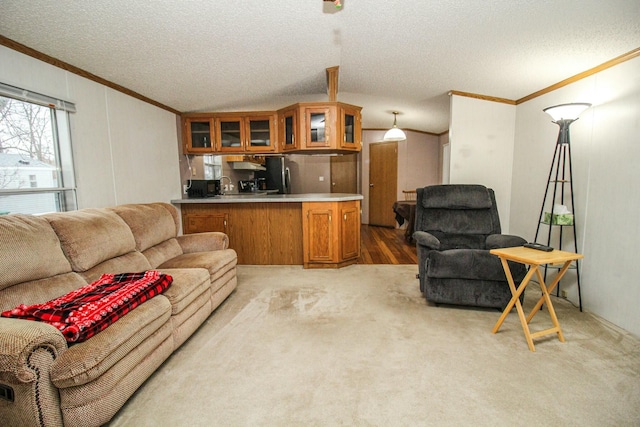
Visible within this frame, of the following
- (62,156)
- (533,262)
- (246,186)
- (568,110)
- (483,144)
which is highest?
(568,110)

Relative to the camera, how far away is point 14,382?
1142mm

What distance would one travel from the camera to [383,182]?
6.66 meters

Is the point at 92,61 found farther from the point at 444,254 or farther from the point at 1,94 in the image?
the point at 444,254

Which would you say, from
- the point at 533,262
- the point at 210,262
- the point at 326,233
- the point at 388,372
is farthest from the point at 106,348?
the point at 326,233

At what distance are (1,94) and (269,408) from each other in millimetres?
2596

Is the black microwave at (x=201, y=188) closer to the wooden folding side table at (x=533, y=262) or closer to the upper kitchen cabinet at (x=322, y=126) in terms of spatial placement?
the upper kitchen cabinet at (x=322, y=126)

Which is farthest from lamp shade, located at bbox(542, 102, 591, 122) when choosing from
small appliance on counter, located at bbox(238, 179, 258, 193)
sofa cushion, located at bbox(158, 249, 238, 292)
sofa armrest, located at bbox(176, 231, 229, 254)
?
small appliance on counter, located at bbox(238, 179, 258, 193)

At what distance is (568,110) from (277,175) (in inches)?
176

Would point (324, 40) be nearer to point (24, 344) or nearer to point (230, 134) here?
point (230, 134)

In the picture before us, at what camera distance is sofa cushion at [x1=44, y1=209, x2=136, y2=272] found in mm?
1840

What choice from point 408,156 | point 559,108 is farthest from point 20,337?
point 408,156

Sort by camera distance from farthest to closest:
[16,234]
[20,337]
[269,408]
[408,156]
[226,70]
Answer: [408,156] → [226,70] → [16,234] → [269,408] → [20,337]

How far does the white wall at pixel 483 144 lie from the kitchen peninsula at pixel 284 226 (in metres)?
1.31

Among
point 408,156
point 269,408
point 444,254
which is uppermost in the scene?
point 408,156
